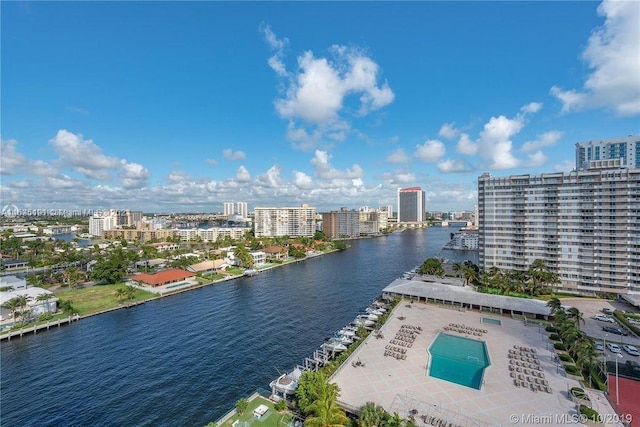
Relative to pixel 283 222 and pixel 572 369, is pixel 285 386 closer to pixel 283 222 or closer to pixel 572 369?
pixel 572 369

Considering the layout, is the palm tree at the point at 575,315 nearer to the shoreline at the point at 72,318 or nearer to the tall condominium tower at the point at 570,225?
the tall condominium tower at the point at 570,225

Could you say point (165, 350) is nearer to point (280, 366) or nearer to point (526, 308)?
point (280, 366)

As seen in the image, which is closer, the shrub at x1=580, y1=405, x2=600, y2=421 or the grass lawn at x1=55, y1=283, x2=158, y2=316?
the shrub at x1=580, y1=405, x2=600, y2=421

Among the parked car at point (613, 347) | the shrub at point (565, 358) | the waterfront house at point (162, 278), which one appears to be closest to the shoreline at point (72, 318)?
the waterfront house at point (162, 278)

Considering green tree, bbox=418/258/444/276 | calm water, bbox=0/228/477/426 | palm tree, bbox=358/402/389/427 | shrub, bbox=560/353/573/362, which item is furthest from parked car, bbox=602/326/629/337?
palm tree, bbox=358/402/389/427

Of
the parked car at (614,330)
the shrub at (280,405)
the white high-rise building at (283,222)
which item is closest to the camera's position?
the shrub at (280,405)

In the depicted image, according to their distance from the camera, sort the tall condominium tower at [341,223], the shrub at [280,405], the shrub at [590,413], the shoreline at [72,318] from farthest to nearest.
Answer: the tall condominium tower at [341,223] → the shoreline at [72,318] → the shrub at [280,405] → the shrub at [590,413]

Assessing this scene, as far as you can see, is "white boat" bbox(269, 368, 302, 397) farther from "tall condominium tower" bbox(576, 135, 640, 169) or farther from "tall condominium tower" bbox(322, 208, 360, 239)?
"tall condominium tower" bbox(322, 208, 360, 239)
